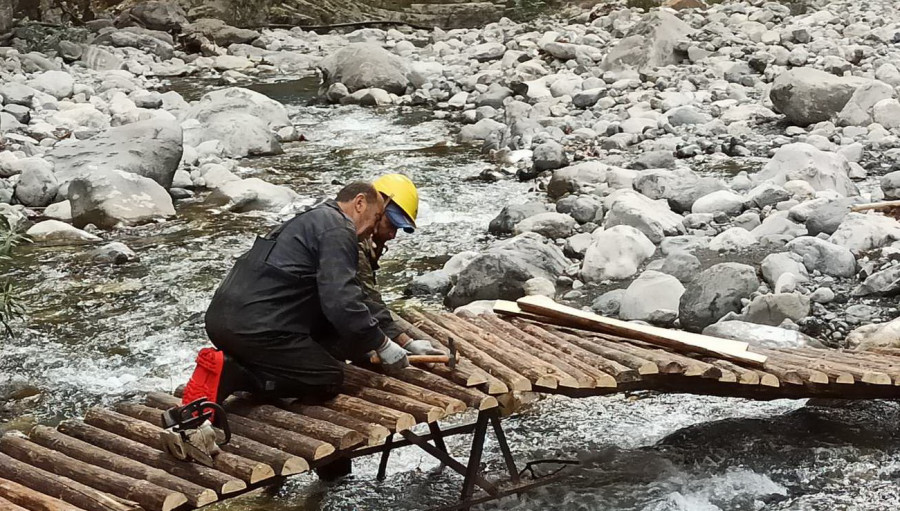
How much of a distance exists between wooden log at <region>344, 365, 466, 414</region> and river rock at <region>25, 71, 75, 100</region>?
13.6 meters

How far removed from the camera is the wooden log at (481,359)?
4.51m

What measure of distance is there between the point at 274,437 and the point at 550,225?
5.66 meters

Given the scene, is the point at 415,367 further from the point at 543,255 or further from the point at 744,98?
the point at 744,98

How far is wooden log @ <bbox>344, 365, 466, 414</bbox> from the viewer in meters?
4.36

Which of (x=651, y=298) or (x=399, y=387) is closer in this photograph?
(x=399, y=387)

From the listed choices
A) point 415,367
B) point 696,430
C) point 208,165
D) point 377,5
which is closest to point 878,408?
point 696,430

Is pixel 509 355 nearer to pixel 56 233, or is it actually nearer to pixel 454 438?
pixel 454 438

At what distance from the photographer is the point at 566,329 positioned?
18.6 ft

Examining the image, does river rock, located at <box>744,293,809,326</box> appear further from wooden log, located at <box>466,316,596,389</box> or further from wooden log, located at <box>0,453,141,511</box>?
wooden log, located at <box>0,453,141,511</box>

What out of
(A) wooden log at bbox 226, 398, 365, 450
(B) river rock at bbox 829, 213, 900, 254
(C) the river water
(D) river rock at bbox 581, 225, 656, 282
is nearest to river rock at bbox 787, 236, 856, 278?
(B) river rock at bbox 829, 213, 900, 254

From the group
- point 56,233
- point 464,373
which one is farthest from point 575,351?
point 56,233

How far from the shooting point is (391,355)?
15.0 ft

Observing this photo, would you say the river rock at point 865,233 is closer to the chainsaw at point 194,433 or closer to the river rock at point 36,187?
the chainsaw at point 194,433

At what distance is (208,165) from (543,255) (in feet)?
18.3
